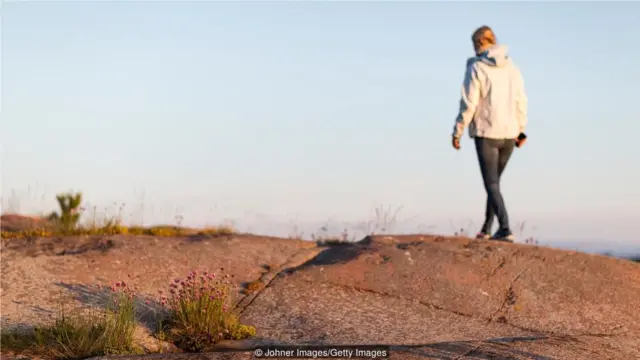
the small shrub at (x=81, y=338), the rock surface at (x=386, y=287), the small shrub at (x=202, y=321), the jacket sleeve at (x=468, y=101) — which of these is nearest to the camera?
the small shrub at (x=81, y=338)

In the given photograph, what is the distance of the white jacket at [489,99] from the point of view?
9.02 meters

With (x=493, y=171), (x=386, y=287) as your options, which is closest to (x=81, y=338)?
(x=386, y=287)

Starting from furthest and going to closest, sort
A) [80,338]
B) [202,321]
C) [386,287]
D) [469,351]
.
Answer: [386,287]
[202,321]
[80,338]
[469,351]

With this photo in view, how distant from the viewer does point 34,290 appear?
23.6 ft

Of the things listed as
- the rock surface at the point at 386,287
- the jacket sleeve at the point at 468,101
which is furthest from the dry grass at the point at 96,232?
the jacket sleeve at the point at 468,101

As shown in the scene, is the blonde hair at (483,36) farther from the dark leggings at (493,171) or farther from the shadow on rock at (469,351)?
the shadow on rock at (469,351)

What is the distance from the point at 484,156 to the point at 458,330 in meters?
3.14

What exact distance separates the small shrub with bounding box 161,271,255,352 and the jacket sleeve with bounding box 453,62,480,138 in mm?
4021

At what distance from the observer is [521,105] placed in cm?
945

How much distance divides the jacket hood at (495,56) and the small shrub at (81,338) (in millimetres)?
5473

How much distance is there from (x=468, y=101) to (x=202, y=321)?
15.2 ft

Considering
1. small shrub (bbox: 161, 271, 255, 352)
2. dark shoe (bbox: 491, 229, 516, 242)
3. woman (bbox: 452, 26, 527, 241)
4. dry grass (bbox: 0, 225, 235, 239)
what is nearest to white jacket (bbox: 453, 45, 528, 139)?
woman (bbox: 452, 26, 527, 241)

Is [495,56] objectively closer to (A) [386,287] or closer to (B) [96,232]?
(A) [386,287]

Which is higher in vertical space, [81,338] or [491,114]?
[491,114]
